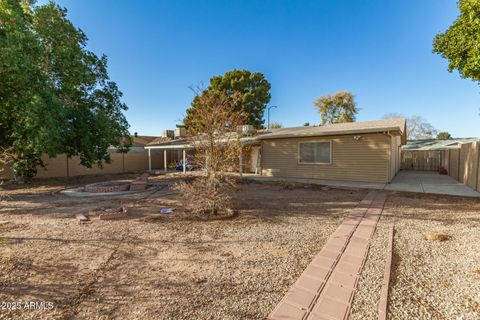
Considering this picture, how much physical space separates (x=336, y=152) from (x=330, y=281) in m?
9.79

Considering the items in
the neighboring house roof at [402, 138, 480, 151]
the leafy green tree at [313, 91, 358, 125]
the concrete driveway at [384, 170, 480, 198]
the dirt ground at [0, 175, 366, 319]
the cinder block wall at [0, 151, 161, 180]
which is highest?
the leafy green tree at [313, 91, 358, 125]

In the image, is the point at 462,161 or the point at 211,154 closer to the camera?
the point at 211,154

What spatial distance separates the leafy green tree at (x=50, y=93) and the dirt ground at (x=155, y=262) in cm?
448

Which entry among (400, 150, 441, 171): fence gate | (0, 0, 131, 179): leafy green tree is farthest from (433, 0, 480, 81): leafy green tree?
(0, 0, 131, 179): leafy green tree

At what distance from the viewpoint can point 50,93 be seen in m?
9.10

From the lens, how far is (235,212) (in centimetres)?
576

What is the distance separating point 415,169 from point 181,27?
72.6ft

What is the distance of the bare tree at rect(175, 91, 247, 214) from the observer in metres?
5.43

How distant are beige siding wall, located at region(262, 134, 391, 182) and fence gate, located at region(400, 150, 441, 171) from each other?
13.2 metres

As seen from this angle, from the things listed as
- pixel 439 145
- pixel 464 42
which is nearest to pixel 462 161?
pixel 439 145

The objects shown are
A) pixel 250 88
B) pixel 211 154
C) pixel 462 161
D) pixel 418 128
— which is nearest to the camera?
pixel 211 154

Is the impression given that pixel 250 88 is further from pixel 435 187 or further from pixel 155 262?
pixel 155 262

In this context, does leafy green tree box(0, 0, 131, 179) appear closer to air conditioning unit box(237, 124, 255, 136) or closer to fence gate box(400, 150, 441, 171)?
air conditioning unit box(237, 124, 255, 136)

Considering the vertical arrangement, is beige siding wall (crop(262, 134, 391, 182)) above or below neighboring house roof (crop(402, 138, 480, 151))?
below
